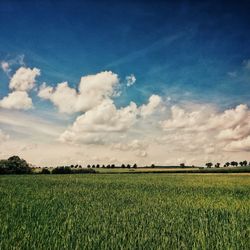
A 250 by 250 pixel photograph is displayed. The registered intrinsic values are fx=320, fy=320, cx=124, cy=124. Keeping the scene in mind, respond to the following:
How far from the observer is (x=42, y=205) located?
13.8 meters

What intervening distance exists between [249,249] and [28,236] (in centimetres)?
502

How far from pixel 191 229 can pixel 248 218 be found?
342 cm

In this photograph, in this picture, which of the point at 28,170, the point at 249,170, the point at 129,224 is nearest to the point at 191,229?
the point at 129,224

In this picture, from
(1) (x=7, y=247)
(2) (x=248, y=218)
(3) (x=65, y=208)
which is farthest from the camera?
(3) (x=65, y=208)

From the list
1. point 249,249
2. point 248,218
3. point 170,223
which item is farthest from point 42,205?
point 249,249

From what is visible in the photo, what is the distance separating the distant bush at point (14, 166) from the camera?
6981cm

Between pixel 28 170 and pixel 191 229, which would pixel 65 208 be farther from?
pixel 28 170

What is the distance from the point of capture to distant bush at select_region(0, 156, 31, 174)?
69.8m

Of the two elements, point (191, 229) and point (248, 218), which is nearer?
point (191, 229)

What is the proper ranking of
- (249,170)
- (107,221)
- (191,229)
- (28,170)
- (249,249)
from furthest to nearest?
(249,170) → (28,170) → (107,221) → (191,229) → (249,249)

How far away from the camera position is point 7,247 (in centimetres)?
663

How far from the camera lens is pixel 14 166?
233 ft

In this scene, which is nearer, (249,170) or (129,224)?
(129,224)

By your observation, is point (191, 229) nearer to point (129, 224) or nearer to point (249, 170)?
point (129, 224)
